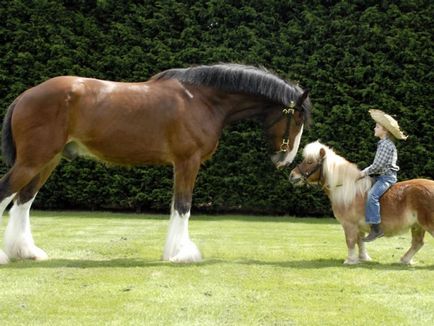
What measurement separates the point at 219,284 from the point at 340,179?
8.10 ft

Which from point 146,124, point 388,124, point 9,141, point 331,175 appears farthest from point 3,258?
point 388,124

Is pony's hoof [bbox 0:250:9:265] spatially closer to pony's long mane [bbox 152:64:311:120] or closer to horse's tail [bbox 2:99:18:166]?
horse's tail [bbox 2:99:18:166]

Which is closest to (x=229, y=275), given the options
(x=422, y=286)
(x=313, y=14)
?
(x=422, y=286)

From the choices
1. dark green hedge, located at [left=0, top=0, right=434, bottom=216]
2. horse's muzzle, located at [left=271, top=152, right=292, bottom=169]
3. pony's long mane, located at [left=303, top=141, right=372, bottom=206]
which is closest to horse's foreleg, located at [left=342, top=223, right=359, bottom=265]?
pony's long mane, located at [left=303, top=141, right=372, bottom=206]

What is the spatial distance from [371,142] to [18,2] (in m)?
8.19

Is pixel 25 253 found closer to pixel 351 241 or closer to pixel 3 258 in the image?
pixel 3 258

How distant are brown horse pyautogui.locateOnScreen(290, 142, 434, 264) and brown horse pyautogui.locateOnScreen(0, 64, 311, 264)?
39 centimetres

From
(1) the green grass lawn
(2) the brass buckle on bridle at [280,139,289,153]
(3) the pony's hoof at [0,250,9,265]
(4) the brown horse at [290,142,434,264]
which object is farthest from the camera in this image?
(2) the brass buckle on bridle at [280,139,289,153]

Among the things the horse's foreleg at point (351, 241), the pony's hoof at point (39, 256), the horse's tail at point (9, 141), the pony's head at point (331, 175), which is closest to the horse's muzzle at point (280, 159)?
the pony's head at point (331, 175)

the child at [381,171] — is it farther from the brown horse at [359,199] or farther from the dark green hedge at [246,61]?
the dark green hedge at [246,61]

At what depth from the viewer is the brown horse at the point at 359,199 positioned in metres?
7.77

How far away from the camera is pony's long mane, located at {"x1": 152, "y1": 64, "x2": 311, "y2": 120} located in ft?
26.9

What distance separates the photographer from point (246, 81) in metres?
8.24

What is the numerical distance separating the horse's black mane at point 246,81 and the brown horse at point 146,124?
0.04 feet
